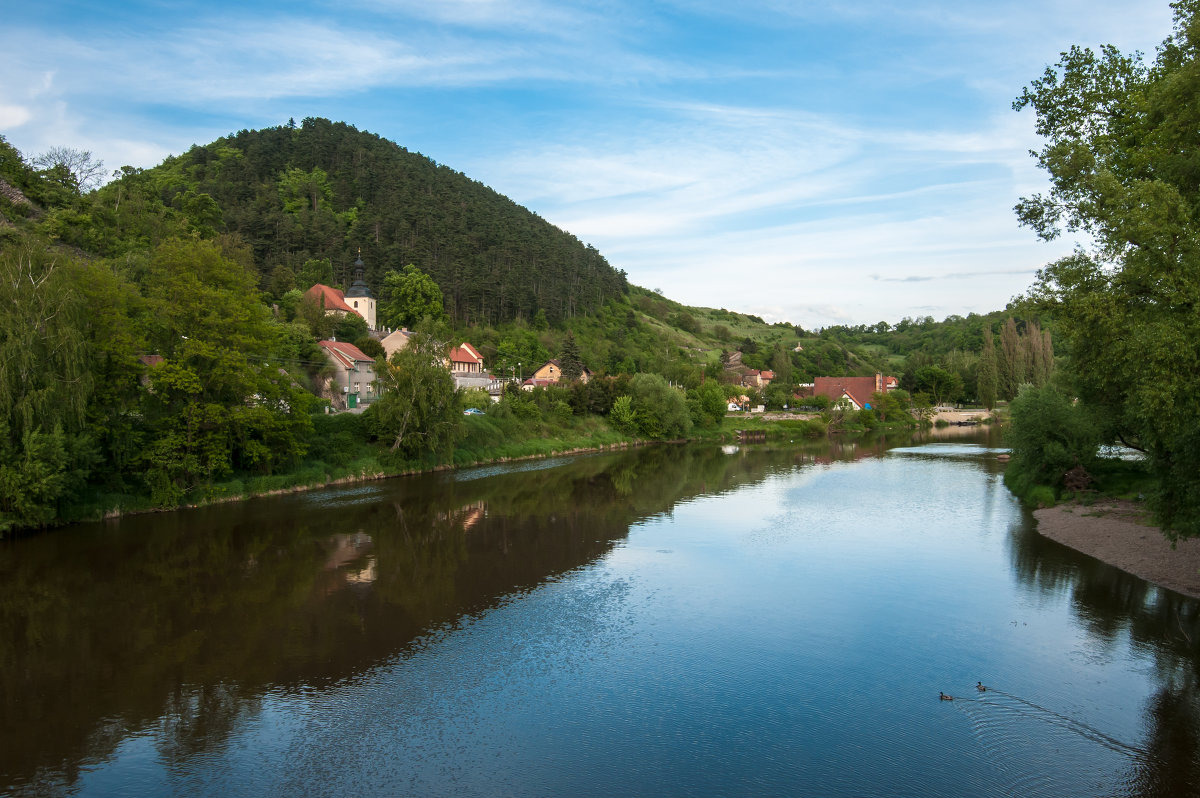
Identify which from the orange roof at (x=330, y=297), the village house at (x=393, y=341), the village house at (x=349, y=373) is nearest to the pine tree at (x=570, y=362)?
the village house at (x=393, y=341)

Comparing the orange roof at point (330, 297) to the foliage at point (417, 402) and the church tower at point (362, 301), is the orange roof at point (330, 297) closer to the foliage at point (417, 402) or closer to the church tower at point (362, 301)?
the church tower at point (362, 301)

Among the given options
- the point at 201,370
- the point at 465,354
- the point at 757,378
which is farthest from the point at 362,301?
the point at 757,378

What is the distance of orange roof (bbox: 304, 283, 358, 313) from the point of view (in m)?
57.0

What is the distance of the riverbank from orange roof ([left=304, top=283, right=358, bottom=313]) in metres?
49.6

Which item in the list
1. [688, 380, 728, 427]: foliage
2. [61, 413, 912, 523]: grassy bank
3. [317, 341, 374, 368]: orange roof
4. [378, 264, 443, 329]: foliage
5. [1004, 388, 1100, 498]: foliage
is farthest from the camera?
[378, 264, 443, 329]: foliage

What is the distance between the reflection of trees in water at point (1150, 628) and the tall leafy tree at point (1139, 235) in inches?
Result: 86.1

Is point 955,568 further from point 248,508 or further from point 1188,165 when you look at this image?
point 248,508

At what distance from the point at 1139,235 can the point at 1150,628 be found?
7.85 metres

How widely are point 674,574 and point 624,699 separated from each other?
290 inches

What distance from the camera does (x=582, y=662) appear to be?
12.9m

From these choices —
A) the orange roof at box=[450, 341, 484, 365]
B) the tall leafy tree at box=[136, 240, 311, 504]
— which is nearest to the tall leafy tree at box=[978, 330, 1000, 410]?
the orange roof at box=[450, 341, 484, 365]

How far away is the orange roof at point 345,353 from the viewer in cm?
4562

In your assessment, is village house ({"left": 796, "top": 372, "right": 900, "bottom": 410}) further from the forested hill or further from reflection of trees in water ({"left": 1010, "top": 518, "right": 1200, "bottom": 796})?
reflection of trees in water ({"left": 1010, "top": 518, "right": 1200, "bottom": 796})

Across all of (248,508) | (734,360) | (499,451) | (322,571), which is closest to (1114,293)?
(322,571)
